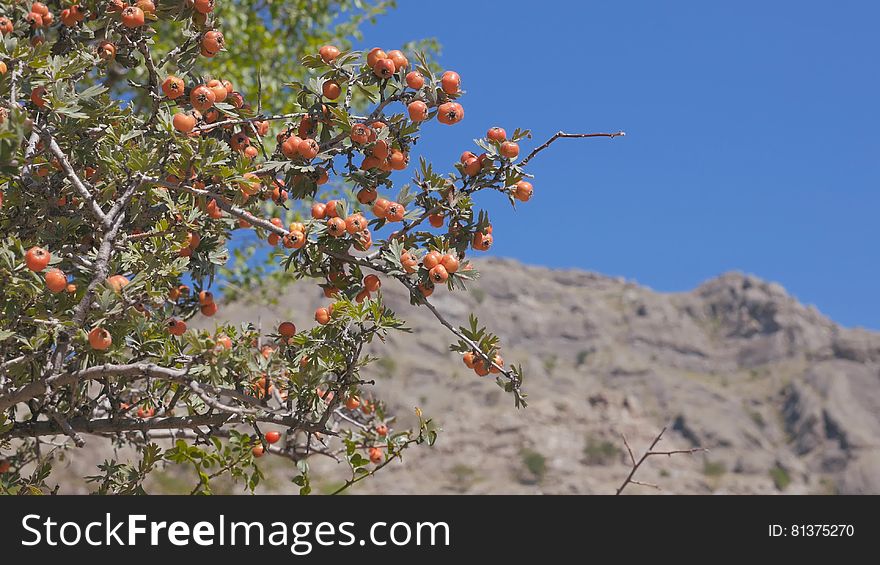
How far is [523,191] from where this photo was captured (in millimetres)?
4039

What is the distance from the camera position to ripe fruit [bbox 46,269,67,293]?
342 cm

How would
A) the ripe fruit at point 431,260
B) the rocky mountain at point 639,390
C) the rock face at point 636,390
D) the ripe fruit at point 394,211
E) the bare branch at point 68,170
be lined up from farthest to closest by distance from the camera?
the rocky mountain at point 639,390 → the rock face at point 636,390 → the ripe fruit at point 394,211 → the ripe fruit at point 431,260 → the bare branch at point 68,170

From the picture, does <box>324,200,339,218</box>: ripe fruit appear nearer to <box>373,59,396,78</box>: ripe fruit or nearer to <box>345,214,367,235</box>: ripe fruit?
<box>345,214,367,235</box>: ripe fruit

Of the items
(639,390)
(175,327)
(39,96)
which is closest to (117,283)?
(175,327)

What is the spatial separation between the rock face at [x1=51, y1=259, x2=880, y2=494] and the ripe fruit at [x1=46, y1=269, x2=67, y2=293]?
55.5 metres

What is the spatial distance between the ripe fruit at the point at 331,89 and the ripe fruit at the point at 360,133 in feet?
0.86

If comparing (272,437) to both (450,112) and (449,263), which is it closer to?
(449,263)

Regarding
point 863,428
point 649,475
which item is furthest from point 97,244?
point 863,428

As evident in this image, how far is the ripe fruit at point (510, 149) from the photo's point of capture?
3992mm

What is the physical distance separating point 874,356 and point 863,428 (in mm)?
16225

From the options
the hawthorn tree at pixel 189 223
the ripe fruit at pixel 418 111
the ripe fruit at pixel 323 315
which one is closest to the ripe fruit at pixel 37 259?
the hawthorn tree at pixel 189 223

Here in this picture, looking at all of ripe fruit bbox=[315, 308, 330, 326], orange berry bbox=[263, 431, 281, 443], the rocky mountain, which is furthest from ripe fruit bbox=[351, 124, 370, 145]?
the rocky mountain

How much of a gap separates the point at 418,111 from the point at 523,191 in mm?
583

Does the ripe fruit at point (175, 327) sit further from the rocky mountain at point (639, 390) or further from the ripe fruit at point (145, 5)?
the rocky mountain at point (639, 390)
